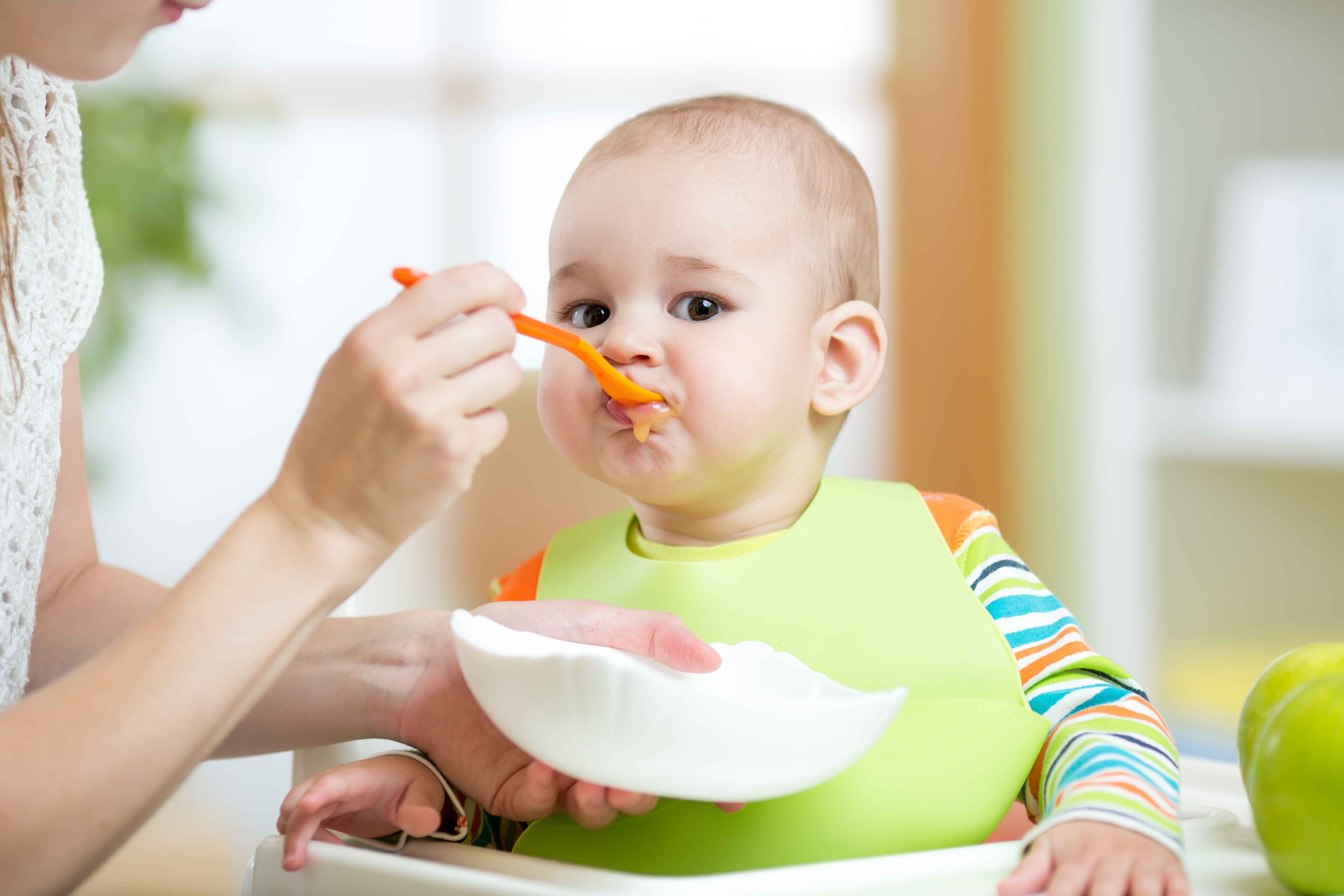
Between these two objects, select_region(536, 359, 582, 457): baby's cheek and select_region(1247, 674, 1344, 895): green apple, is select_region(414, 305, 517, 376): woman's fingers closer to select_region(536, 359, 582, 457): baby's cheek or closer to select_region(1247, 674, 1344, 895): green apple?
select_region(536, 359, 582, 457): baby's cheek

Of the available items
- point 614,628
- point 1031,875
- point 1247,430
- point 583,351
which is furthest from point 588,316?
point 1247,430

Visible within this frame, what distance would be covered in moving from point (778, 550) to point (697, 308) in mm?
188

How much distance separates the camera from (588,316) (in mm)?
916

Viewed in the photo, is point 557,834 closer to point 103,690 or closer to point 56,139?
point 103,690

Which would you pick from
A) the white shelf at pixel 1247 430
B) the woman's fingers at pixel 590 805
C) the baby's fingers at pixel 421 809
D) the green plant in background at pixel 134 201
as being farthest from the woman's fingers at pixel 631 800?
the green plant in background at pixel 134 201

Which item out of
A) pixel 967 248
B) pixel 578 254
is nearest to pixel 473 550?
pixel 578 254

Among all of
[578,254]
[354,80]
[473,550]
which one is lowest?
[473,550]

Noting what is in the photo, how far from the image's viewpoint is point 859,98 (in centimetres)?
286

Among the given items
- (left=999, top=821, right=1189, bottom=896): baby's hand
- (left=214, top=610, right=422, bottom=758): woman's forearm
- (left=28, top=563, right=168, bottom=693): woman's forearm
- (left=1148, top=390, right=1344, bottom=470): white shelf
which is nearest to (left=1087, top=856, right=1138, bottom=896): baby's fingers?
(left=999, top=821, right=1189, bottom=896): baby's hand

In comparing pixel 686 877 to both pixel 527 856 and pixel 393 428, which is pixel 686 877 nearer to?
pixel 527 856

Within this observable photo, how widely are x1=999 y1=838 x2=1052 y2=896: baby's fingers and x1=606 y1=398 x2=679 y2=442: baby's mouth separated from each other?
0.37 meters

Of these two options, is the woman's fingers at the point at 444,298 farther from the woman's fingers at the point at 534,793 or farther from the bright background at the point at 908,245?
the bright background at the point at 908,245

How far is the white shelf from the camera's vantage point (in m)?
2.09

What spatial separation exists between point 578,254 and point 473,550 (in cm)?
34
